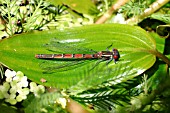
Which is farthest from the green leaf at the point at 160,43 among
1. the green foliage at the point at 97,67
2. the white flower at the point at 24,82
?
the white flower at the point at 24,82

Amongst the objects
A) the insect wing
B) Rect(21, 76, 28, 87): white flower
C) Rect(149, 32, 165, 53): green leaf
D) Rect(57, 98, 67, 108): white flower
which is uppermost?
the insect wing

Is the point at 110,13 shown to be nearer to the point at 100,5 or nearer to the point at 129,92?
the point at 100,5

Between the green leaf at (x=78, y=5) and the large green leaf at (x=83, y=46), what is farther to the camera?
the green leaf at (x=78, y=5)

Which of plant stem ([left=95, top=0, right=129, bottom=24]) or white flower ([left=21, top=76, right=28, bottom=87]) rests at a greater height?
plant stem ([left=95, top=0, right=129, bottom=24])

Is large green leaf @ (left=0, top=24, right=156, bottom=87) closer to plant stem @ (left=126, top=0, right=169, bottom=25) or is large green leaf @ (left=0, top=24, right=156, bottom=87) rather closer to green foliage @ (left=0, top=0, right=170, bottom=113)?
green foliage @ (left=0, top=0, right=170, bottom=113)

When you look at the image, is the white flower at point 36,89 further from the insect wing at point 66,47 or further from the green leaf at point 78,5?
the green leaf at point 78,5

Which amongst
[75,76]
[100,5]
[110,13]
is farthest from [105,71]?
[100,5]

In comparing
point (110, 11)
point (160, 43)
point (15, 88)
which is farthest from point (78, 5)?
point (15, 88)

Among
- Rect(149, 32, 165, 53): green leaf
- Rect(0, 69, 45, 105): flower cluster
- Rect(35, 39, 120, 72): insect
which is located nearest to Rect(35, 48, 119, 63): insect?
Rect(35, 39, 120, 72): insect
